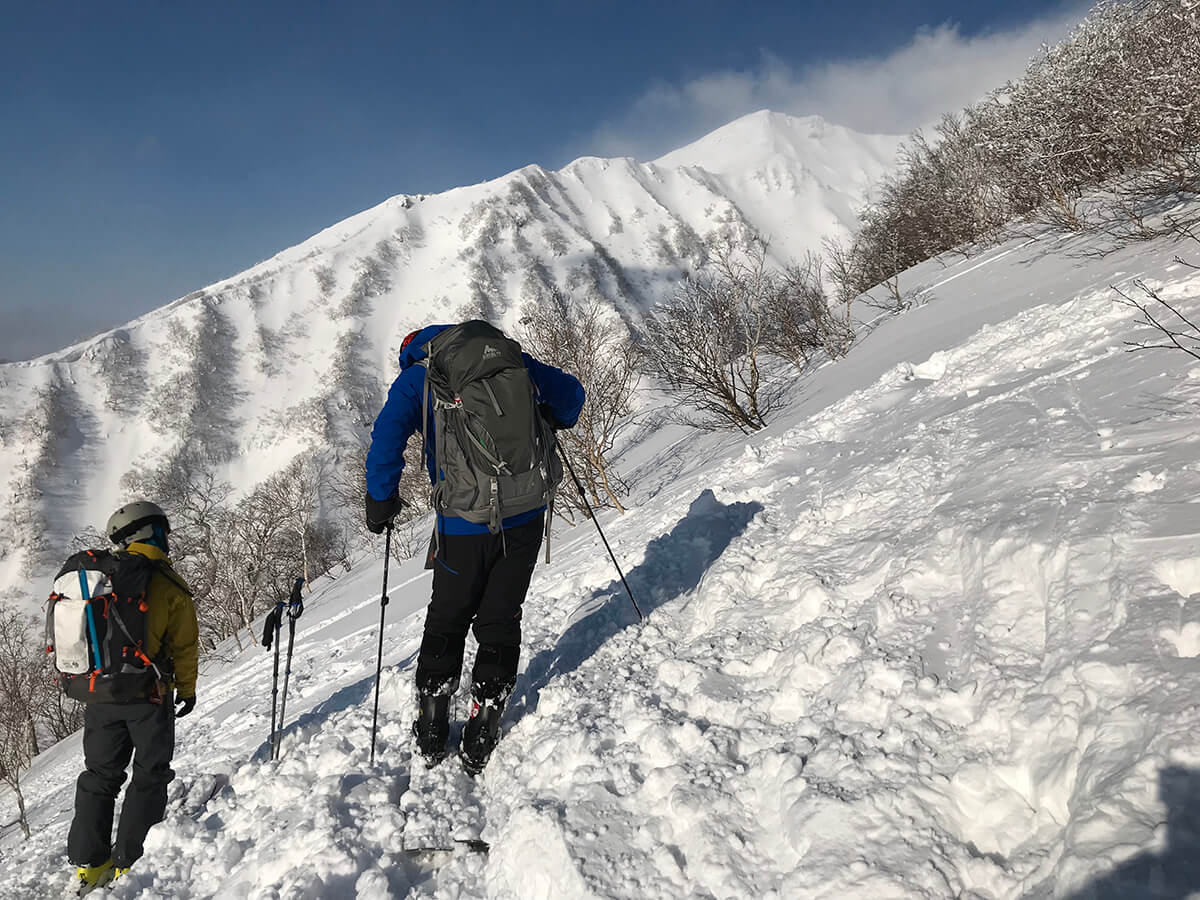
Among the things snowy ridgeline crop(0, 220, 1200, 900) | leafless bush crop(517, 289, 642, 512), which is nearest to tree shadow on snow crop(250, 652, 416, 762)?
snowy ridgeline crop(0, 220, 1200, 900)

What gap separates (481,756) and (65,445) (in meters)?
91.5

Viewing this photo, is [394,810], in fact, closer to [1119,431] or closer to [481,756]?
[481,756]

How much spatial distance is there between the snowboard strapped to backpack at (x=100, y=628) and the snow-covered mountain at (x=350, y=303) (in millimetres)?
77226

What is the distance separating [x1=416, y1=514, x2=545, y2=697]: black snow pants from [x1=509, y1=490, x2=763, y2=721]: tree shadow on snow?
44 cm

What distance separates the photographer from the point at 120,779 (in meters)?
3.32

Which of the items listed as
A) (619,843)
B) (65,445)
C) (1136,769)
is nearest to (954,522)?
(1136,769)

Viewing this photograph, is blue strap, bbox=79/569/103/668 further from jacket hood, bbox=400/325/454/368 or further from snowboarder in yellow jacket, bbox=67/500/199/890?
jacket hood, bbox=400/325/454/368

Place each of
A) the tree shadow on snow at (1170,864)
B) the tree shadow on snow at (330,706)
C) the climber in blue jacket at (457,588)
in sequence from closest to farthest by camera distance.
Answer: the tree shadow on snow at (1170,864) < the climber in blue jacket at (457,588) < the tree shadow on snow at (330,706)

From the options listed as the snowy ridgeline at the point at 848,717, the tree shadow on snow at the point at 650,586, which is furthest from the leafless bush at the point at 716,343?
the snowy ridgeline at the point at 848,717

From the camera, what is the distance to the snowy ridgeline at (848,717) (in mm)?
1712

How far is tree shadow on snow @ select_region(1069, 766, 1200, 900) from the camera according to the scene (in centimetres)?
128

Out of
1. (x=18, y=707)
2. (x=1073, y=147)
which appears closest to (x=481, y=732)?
(x=1073, y=147)

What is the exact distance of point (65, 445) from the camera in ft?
230

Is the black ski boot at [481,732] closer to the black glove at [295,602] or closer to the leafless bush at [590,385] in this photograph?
the black glove at [295,602]
